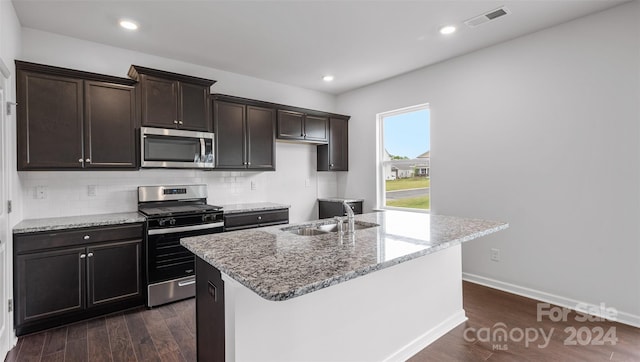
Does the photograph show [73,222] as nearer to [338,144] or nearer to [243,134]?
[243,134]

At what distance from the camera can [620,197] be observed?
2701 mm

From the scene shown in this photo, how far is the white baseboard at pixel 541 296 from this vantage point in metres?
2.64

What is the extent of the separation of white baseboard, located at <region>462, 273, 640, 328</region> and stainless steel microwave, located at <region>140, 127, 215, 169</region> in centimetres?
334

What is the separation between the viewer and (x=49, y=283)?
2.62 metres

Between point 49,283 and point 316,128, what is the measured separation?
11.5 ft

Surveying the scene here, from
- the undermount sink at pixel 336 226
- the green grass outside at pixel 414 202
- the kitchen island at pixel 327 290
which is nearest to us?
the kitchen island at pixel 327 290

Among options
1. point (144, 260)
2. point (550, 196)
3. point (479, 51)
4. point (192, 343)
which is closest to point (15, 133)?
point (144, 260)

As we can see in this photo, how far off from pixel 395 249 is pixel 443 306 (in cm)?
124

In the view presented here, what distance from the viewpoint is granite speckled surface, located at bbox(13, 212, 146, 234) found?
8.38ft

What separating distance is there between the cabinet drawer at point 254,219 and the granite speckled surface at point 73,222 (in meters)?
0.91

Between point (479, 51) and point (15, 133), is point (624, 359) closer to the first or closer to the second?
point (479, 51)

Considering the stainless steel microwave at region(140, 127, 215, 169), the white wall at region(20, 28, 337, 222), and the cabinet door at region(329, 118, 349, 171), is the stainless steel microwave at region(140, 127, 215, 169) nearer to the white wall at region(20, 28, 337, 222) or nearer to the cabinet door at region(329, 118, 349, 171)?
the white wall at region(20, 28, 337, 222)

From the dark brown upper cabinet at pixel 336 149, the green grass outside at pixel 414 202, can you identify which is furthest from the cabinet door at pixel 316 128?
the green grass outside at pixel 414 202

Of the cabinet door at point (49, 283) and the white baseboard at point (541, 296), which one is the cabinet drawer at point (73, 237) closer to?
the cabinet door at point (49, 283)
